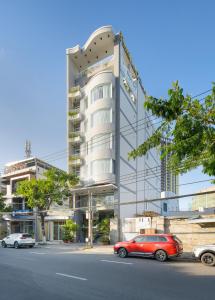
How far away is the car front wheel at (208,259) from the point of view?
49.2ft

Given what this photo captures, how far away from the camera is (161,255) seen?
17.1 metres

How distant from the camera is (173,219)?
961 inches

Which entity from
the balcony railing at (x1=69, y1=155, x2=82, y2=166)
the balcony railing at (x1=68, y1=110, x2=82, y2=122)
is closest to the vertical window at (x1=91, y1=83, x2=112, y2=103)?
the balcony railing at (x1=68, y1=110, x2=82, y2=122)

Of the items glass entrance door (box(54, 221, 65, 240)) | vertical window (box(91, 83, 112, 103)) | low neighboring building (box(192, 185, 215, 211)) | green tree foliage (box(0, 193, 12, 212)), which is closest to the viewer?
vertical window (box(91, 83, 112, 103))

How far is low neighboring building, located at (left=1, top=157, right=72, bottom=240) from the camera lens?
3928 cm

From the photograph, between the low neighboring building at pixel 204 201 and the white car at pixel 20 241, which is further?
the low neighboring building at pixel 204 201

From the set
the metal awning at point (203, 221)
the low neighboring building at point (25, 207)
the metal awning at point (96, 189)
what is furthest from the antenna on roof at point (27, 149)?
the metal awning at point (203, 221)

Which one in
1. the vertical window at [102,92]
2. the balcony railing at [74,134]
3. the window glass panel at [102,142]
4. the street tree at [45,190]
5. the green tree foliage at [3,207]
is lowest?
the green tree foliage at [3,207]

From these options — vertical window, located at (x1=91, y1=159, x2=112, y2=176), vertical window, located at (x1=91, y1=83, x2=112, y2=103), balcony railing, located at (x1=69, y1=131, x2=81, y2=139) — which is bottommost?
vertical window, located at (x1=91, y1=159, x2=112, y2=176)

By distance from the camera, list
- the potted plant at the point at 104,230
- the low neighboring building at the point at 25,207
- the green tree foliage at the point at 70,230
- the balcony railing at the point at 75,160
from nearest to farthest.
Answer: the potted plant at the point at 104,230
the green tree foliage at the point at 70,230
the balcony railing at the point at 75,160
the low neighboring building at the point at 25,207

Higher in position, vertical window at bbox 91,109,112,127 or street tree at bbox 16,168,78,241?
vertical window at bbox 91,109,112,127

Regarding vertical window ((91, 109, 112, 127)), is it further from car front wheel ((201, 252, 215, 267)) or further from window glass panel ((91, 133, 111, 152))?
car front wheel ((201, 252, 215, 267))

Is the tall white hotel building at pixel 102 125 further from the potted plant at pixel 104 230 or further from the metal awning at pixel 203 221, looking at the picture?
the metal awning at pixel 203 221

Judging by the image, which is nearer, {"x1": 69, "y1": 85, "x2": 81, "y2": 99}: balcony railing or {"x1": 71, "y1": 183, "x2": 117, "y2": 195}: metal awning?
{"x1": 71, "y1": 183, "x2": 117, "y2": 195}: metal awning
